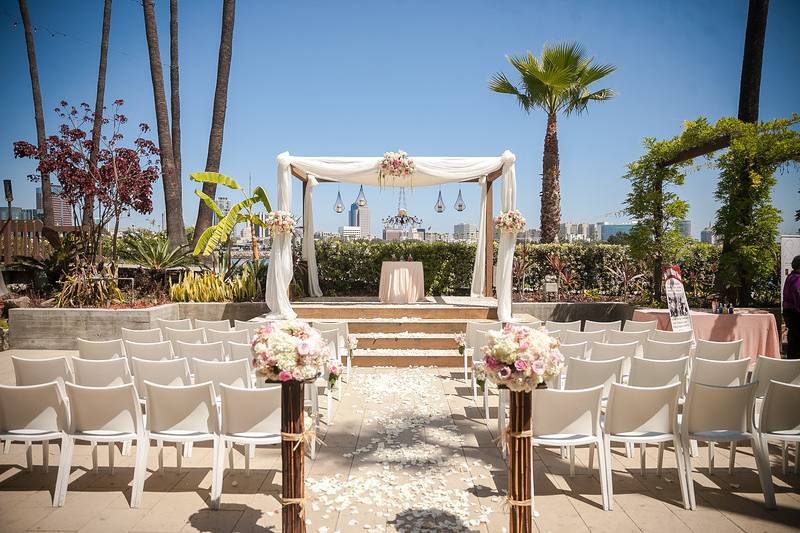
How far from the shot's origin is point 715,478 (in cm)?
393

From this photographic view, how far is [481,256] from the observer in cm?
1177

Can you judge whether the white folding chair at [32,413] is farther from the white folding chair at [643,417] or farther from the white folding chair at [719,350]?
the white folding chair at [719,350]

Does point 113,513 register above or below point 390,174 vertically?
below

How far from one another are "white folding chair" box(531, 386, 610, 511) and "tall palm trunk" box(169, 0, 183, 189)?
12.8m

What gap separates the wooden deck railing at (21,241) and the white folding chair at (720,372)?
15.9 metres

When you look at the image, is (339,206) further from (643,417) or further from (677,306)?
(643,417)

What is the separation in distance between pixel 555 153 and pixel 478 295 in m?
5.25

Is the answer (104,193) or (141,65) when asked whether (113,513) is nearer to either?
(104,193)

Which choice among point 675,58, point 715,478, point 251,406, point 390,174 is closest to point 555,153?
point 675,58

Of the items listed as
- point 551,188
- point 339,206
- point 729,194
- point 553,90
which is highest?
point 553,90

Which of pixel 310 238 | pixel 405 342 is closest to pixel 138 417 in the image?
pixel 405 342

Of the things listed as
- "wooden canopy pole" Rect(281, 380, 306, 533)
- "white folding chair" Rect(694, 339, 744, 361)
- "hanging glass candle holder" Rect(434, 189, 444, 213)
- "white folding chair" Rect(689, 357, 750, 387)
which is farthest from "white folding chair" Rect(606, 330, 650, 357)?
"hanging glass candle holder" Rect(434, 189, 444, 213)

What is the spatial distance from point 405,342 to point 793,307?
5807 millimetres

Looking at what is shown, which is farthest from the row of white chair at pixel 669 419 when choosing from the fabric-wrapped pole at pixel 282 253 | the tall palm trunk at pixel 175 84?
the tall palm trunk at pixel 175 84
